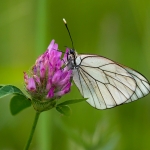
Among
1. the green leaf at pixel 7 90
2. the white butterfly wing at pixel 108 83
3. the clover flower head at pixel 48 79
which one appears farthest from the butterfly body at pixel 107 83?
the green leaf at pixel 7 90

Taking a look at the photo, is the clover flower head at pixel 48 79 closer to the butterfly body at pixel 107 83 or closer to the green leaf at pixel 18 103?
the green leaf at pixel 18 103

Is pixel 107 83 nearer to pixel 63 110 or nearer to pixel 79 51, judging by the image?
pixel 63 110

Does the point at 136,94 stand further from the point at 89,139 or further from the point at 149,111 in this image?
the point at 149,111

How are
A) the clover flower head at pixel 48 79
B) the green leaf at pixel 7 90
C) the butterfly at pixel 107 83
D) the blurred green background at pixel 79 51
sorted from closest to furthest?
the green leaf at pixel 7 90
the clover flower head at pixel 48 79
the butterfly at pixel 107 83
the blurred green background at pixel 79 51

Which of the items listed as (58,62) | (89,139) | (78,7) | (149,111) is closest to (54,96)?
(58,62)

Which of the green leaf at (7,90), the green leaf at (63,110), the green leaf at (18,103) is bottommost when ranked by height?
the green leaf at (63,110)

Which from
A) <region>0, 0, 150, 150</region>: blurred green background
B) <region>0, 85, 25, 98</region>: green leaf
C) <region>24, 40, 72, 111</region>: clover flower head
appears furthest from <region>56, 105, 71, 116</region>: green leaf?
<region>0, 0, 150, 150</region>: blurred green background

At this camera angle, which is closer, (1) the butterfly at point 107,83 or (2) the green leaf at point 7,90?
(2) the green leaf at point 7,90

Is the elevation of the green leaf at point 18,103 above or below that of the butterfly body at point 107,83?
below

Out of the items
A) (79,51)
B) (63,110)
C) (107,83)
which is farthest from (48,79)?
(79,51)
